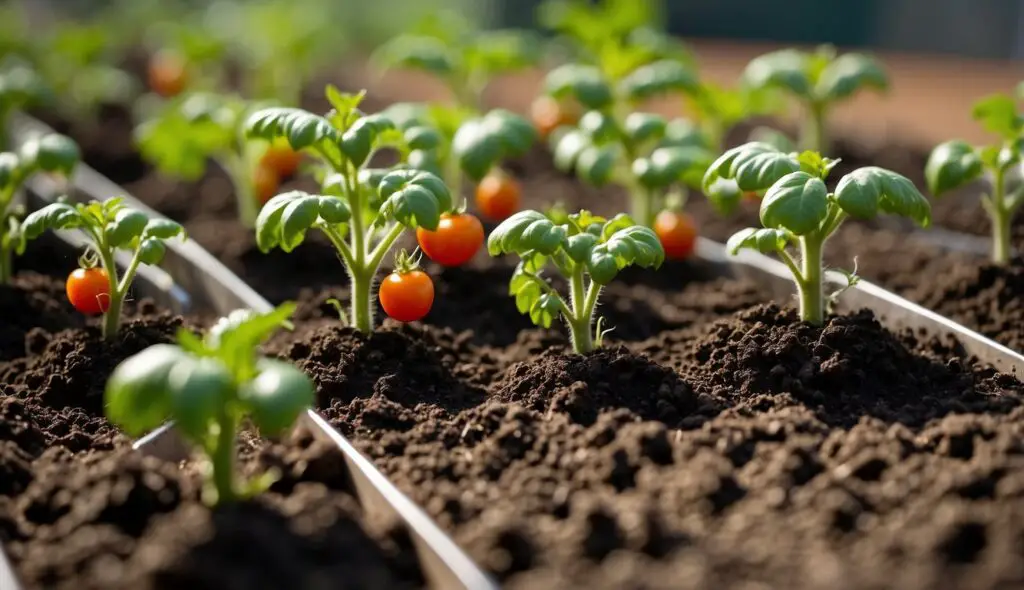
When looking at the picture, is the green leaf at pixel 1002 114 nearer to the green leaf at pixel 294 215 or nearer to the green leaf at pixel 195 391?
the green leaf at pixel 294 215

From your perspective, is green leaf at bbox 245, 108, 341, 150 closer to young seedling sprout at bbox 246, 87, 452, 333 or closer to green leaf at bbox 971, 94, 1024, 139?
young seedling sprout at bbox 246, 87, 452, 333

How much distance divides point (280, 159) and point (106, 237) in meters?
2.21

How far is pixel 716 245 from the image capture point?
15.3 ft

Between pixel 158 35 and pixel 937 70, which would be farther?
pixel 158 35

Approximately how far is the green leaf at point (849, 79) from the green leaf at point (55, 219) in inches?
128

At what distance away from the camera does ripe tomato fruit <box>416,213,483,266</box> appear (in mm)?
3525

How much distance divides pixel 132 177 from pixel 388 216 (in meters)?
3.53

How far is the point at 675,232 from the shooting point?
4.37 meters

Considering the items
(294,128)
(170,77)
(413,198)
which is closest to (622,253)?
(413,198)

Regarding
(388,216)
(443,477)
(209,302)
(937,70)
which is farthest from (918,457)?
(937,70)

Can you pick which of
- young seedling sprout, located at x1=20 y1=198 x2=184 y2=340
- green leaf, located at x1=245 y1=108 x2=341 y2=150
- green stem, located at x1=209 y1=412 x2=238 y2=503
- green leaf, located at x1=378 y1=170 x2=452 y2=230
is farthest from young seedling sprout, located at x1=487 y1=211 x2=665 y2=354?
young seedling sprout, located at x1=20 y1=198 x2=184 y2=340

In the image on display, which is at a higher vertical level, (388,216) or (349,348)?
(388,216)

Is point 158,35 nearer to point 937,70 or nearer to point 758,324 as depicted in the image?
point 937,70

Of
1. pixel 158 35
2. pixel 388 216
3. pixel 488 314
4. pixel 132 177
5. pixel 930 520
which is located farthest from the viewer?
pixel 158 35
